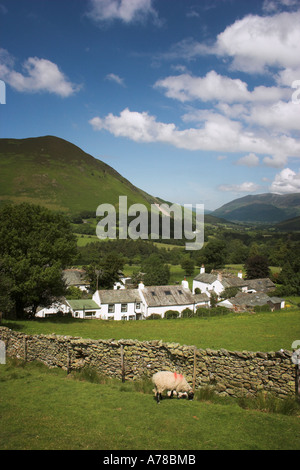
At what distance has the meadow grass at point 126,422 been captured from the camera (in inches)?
271

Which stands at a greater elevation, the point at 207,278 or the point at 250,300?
the point at 207,278

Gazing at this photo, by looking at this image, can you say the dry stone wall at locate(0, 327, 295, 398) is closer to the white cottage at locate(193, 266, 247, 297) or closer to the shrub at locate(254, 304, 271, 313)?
the shrub at locate(254, 304, 271, 313)

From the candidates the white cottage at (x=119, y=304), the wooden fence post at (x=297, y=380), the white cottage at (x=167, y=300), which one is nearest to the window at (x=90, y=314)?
the white cottage at (x=119, y=304)

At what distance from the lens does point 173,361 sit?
11.7 m

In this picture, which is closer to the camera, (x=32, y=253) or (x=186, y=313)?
(x=32, y=253)

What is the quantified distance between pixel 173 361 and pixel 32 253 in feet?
65.0

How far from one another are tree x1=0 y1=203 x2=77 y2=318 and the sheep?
62.5 feet

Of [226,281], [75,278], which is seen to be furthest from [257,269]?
[75,278]

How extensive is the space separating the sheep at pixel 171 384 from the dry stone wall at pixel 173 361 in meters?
1.12

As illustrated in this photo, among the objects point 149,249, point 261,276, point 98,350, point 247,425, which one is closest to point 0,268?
point 98,350

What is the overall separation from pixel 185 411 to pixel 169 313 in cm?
3534

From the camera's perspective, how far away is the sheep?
31.4 ft

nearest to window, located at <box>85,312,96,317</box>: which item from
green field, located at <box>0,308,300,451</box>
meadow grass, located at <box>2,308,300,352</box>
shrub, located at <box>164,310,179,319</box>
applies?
shrub, located at <box>164,310,179,319</box>

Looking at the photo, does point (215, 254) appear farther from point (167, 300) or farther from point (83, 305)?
point (83, 305)
